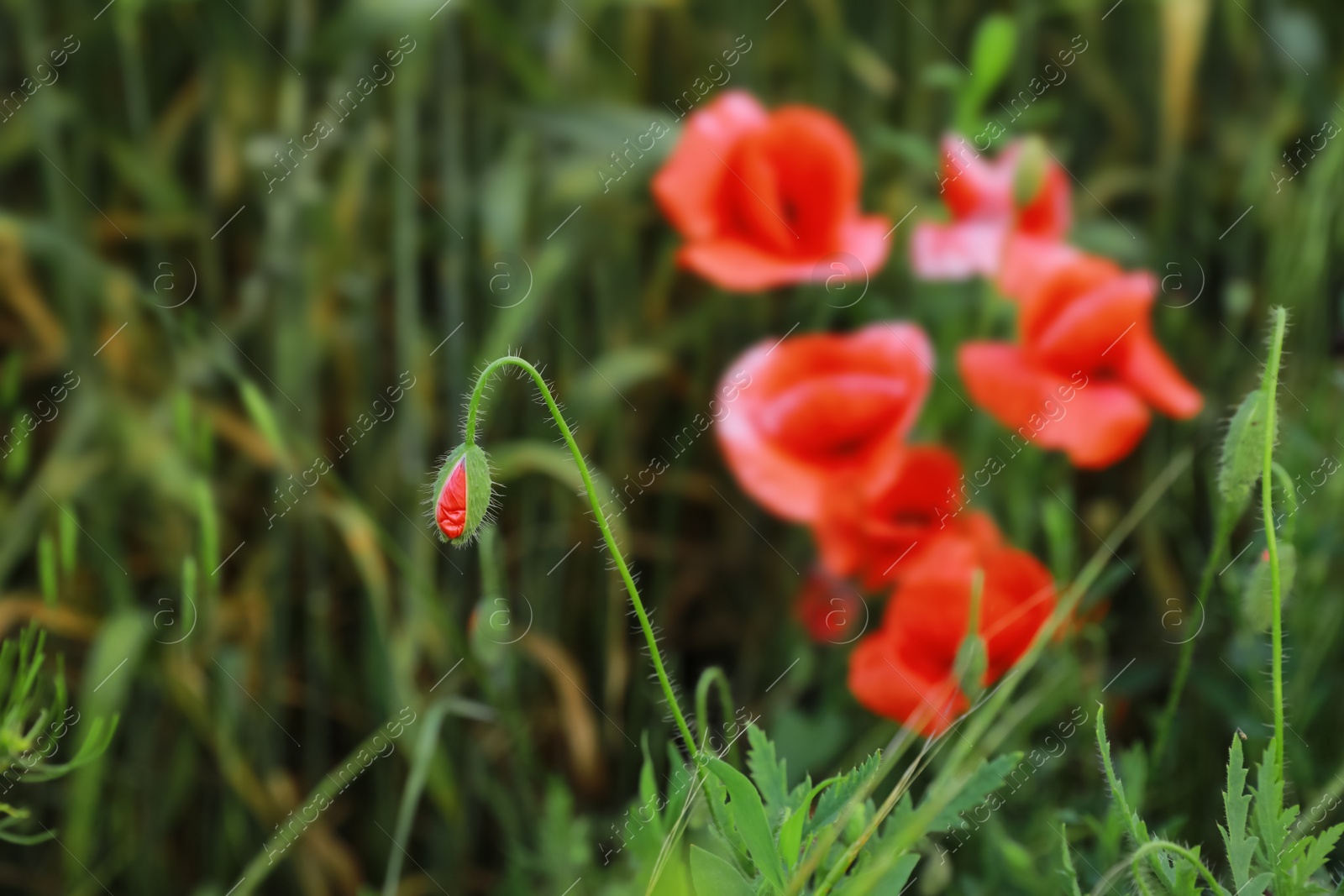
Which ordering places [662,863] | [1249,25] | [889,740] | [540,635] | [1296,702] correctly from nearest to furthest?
[662,863]
[1296,702]
[889,740]
[540,635]
[1249,25]

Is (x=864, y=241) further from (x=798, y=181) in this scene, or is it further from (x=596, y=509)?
(x=596, y=509)

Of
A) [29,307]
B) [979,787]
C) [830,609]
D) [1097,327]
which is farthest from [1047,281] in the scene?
[29,307]

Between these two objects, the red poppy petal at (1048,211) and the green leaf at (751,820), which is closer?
the green leaf at (751,820)

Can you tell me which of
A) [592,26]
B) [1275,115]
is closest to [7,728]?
[592,26]

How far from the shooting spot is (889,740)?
663mm

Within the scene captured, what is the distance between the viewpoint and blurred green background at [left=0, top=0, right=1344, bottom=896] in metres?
0.75

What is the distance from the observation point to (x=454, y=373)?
818 mm

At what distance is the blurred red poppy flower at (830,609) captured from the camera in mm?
783

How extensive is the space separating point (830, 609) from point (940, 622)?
218 millimetres

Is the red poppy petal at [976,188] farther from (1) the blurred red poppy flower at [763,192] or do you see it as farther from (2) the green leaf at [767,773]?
(2) the green leaf at [767,773]

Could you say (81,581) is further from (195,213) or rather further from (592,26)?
(592,26)

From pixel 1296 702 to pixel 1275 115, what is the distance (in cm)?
63

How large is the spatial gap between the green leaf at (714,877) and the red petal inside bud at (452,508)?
0.11m

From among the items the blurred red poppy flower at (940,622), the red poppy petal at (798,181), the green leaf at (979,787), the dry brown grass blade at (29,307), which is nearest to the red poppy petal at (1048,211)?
the red poppy petal at (798,181)
